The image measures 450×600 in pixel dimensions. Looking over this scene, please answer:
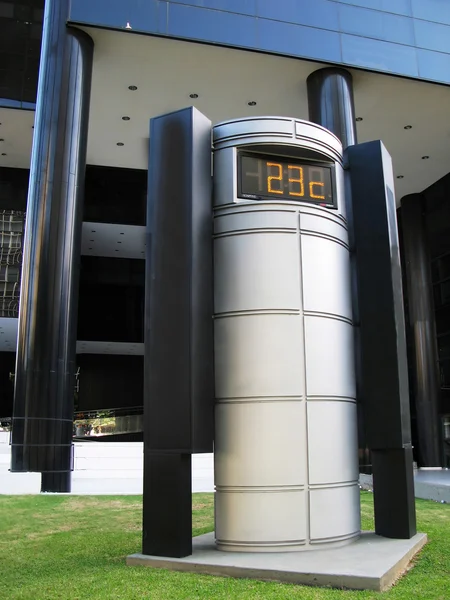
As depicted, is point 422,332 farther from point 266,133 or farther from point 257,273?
point 257,273

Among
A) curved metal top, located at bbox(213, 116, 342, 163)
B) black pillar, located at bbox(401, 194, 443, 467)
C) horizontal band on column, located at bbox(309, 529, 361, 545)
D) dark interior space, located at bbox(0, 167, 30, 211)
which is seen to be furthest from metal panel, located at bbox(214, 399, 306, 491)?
dark interior space, located at bbox(0, 167, 30, 211)

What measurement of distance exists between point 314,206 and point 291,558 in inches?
153

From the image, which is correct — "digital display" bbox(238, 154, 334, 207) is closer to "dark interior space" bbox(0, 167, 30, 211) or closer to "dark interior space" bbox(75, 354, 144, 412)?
"dark interior space" bbox(0, 167, 30, 211)

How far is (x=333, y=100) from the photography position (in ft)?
57.0

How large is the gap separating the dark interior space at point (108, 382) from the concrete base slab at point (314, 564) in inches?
1244

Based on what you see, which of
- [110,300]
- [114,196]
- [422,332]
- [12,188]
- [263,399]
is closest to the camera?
[263,399]

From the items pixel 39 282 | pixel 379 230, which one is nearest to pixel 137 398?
pixel 39 282

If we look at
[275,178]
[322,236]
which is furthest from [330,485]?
[275,178]

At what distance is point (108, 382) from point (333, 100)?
25.3 meters

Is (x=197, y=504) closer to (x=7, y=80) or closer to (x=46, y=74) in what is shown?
(x=46, y=74)

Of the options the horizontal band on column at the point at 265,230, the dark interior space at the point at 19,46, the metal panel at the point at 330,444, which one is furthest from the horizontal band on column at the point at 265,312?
the dark interior space at the point at 19,46

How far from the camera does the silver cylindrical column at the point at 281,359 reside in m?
A: 6.11

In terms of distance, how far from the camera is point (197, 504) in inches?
463

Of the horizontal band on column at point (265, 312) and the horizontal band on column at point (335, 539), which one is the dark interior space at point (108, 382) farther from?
the horizontal band on column at point (265, 312)
